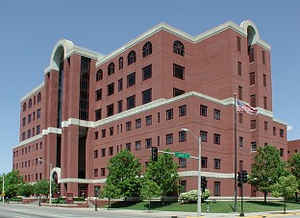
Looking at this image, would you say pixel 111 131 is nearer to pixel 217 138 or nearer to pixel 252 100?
pixel 217 138

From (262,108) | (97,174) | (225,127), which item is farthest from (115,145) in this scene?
(262,108)

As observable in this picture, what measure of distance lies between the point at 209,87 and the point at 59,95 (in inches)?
1611

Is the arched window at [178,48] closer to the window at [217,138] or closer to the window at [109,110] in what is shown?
the window at [109,110]

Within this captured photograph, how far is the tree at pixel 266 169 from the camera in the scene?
56.4 metres

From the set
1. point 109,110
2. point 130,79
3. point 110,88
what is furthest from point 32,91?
point 130,79

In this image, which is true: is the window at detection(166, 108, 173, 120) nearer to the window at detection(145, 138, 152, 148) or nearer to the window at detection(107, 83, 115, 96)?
the window at detection(145, 138, 152, 148)

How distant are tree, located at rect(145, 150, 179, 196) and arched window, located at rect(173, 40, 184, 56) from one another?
23.6 meters

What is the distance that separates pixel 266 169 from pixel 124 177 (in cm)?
2082

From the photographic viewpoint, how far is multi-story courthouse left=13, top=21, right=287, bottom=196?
193ft

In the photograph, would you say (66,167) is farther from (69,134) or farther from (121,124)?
(121,124)

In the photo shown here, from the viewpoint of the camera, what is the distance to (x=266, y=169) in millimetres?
56938

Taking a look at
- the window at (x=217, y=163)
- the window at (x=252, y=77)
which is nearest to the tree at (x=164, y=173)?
the window at (x=217, y=163)

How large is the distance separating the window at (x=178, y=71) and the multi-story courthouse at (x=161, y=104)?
0.58ft

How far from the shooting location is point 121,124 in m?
73.3
